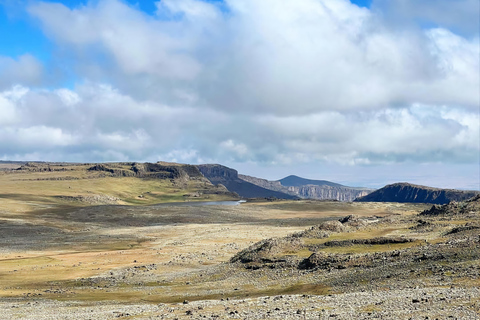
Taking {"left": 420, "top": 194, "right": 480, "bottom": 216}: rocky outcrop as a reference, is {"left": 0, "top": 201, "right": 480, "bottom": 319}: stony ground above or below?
below

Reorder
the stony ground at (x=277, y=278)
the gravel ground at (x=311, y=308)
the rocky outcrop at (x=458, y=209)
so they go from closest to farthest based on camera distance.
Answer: the gravel ground at (x=311, y=308), the stony ground at (x=277, y=278), the rocky outcrop at (x=458, y=209)

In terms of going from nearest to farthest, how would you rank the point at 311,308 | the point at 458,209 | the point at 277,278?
the point at 311,308 < the point at 277,278 < the point at 458,209

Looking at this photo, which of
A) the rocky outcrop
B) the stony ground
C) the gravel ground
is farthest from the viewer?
the rocky outcrop

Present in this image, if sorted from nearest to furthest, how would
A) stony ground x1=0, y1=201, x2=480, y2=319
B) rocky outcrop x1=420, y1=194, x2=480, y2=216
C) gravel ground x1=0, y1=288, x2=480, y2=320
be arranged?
1. gravel ground x1=0, y1=288, x2=480, y2=320
2. stony ground x1=0, y1=201, x2=480, y2=319
3. rocky outcrop x1=420, y1=194, x2=480, y2=216

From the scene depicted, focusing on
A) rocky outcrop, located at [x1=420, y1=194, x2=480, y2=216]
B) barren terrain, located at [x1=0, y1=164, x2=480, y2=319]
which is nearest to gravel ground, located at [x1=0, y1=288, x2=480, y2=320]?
barren terrain, located at [x1=0, y1=164, x2=480, y2=319]

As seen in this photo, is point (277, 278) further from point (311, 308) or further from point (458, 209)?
point (458, 209)

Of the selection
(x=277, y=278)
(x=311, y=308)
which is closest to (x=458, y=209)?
(x=277, y=278)

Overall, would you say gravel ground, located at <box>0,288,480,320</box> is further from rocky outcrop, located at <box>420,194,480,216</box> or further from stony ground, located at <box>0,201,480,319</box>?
rocky outcrop, located at <box>420,194,480,216</box>

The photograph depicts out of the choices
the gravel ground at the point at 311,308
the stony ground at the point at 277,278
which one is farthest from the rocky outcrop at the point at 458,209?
the gravel ground at the point at 311,308

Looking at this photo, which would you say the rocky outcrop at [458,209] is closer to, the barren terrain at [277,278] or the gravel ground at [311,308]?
the barren terrain at [277,278]

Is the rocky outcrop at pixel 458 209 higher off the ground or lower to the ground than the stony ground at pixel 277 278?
higher

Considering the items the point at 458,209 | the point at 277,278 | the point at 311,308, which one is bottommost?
the point at 277,278

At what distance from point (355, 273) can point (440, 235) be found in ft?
87.6

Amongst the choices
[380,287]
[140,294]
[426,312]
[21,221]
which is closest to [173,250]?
[140,294]
